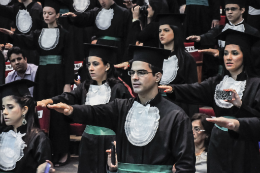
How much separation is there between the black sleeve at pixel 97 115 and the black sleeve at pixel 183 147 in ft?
1.72

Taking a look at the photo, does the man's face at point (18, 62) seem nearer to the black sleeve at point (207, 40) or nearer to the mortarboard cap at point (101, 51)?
the mortarboard cap at point (101, 51)

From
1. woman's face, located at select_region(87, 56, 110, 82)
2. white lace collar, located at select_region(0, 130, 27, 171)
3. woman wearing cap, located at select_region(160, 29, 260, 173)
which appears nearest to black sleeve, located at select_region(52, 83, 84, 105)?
woman's face, located at select_region(87, 56, 110, 82)

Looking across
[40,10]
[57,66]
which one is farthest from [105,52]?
[40,10]

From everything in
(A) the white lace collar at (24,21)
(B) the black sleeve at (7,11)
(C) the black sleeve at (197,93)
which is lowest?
(C) the black sleeve at (197,93)

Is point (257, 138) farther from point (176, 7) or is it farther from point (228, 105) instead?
point (176, 7)

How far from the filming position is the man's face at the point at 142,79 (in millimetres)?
3580

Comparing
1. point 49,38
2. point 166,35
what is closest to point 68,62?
point 49,38

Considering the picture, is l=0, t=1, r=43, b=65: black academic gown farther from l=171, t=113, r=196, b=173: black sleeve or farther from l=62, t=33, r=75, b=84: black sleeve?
l=171, t=113, r=196, b=173: black sleeve

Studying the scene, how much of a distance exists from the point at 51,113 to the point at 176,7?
9.43ft

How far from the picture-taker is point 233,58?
435cm

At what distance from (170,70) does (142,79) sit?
2.18 metres

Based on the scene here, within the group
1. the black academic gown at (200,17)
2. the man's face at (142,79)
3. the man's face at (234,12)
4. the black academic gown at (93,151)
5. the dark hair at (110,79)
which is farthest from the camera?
the black academic gown at (200,17)

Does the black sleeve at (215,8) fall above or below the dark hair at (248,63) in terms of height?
above

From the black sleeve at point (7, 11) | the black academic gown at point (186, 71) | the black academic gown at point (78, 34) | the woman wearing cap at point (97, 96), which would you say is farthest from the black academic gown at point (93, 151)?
the black sleeve at point (7, 11)
